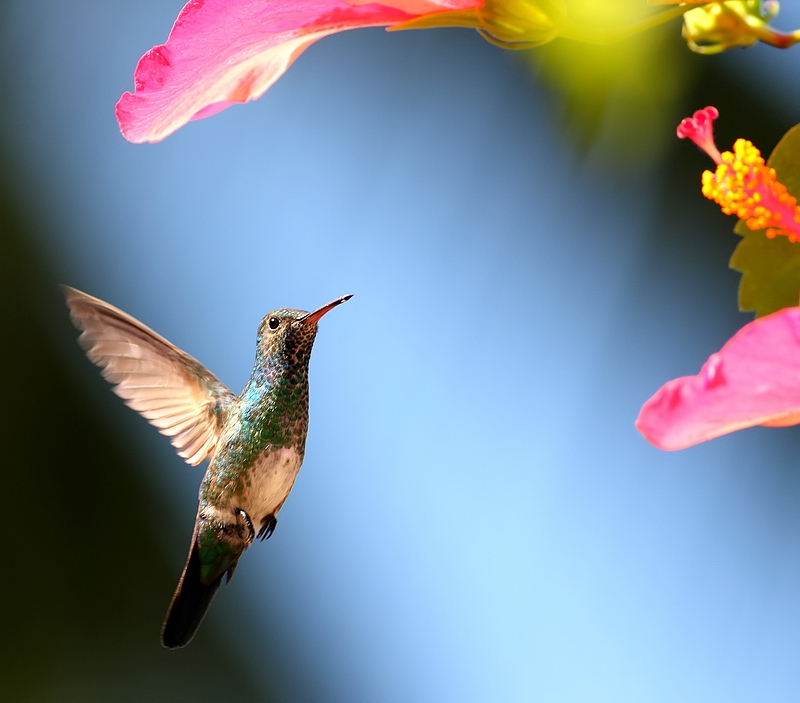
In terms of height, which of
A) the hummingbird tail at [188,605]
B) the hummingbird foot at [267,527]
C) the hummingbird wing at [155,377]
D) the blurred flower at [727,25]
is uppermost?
the blurred flower at [727,25]

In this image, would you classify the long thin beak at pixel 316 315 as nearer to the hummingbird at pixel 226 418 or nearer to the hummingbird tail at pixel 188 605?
the hummingbird at pixel 226 418

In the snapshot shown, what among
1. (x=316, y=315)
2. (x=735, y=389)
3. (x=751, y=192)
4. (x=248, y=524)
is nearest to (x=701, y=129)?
(x=751, y=192)

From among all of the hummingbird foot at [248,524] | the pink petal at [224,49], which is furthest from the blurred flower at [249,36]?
the hummingbird foot at [248,524]

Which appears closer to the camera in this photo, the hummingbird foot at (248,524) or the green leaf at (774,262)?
the green leaf at (774,262)

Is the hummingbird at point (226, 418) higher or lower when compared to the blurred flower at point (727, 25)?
lower

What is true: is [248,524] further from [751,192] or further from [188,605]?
[751,192]

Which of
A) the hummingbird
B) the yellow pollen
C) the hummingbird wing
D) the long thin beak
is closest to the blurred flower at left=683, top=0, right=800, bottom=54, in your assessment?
the yellow pollen

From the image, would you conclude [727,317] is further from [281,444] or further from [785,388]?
[785,388]
